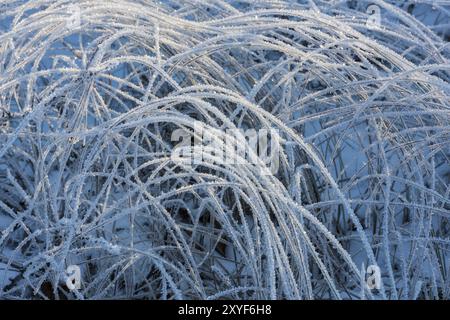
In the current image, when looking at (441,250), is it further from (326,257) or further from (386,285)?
(326,257)

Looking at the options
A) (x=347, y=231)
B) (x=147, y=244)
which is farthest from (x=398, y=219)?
(x=147, y=244)

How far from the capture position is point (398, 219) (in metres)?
1.83

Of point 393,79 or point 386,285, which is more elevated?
point 393,79

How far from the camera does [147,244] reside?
1.73m

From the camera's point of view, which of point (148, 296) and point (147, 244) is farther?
point (147, 244)

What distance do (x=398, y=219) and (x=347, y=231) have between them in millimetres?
149

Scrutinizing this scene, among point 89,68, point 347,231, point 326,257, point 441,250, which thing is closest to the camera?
point 89,68
